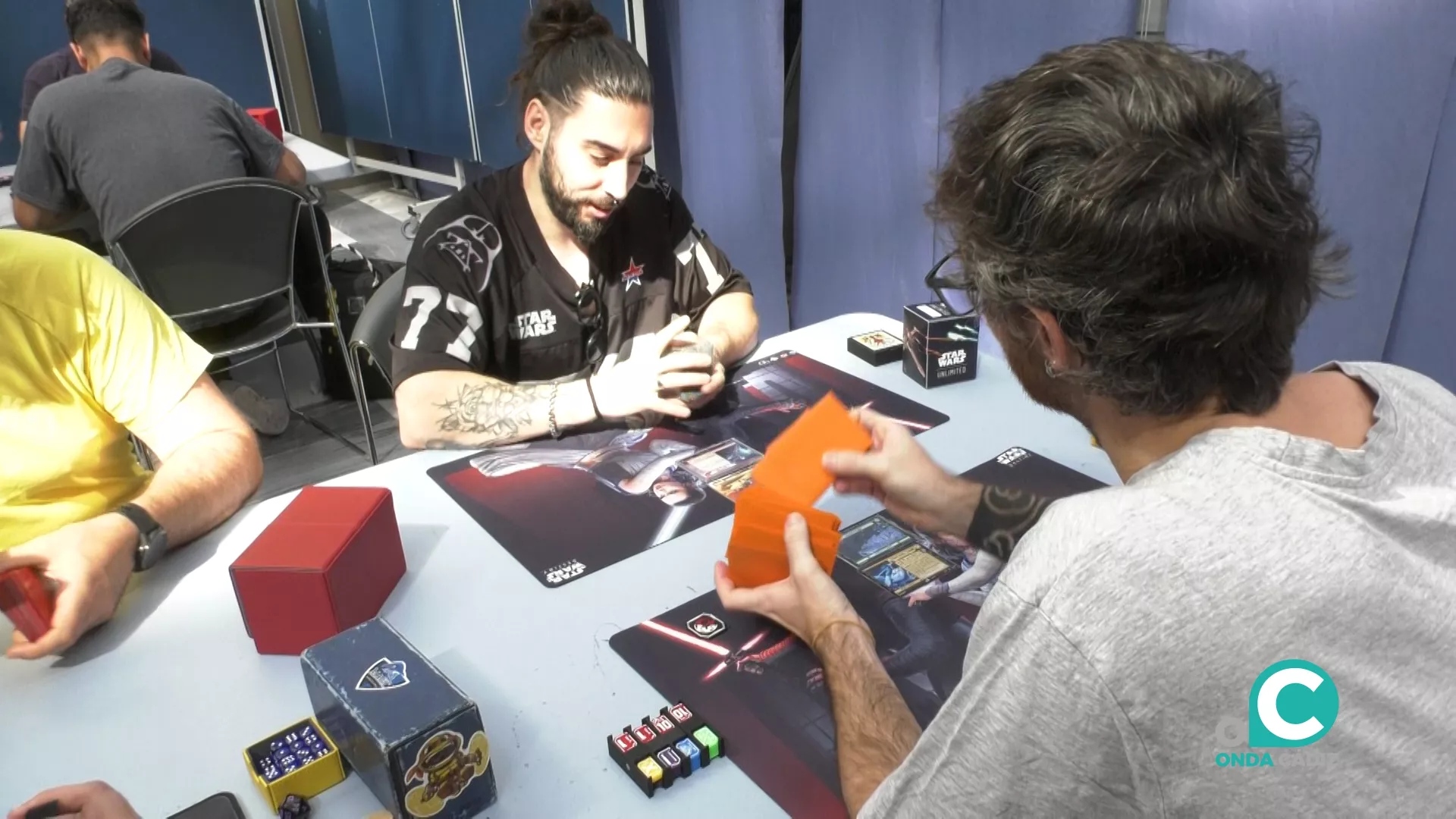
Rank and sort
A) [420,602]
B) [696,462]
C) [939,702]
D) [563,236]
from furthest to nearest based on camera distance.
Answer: [563,236]
[696,462]
[420,602]
[939,702]

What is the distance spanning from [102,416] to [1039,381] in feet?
4.08

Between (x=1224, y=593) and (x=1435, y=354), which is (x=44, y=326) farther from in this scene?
(x=1435, y=354)

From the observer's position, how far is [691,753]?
0.83 m

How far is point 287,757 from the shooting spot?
0.83 metres

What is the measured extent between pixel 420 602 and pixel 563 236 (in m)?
0.80

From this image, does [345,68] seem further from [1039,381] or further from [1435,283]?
[1039,381]

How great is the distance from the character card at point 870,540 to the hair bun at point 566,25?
1025 millimetres

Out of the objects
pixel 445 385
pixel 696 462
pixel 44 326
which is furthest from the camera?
pixel 445 385

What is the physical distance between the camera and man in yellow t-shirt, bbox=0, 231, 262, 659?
120 centimetres

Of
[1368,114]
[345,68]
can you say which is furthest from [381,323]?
[345,68]

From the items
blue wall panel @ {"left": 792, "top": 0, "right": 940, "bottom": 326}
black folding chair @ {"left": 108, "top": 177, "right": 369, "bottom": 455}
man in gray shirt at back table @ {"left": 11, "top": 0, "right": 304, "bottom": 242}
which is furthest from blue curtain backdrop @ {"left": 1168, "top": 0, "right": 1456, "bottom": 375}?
man in gray shirt at back table @ {"left": 11, "top": 0, "right": 304, "bottom": 242}

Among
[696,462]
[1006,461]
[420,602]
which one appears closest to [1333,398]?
[1006,461]

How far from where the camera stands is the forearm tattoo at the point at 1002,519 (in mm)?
1083

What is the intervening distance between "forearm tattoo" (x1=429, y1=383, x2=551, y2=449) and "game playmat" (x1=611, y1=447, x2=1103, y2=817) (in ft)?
1.65
